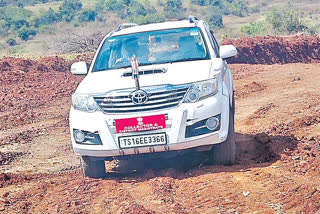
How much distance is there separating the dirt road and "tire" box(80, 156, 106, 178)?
12cm

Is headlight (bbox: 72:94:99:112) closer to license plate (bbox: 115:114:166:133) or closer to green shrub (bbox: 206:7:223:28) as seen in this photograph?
license plate (bbox: 115:114:166:133)

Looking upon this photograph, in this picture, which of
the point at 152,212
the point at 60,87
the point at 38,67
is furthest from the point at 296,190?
the point at 38,67

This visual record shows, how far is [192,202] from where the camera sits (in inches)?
209

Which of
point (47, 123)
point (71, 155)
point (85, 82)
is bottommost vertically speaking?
point (47, 123)

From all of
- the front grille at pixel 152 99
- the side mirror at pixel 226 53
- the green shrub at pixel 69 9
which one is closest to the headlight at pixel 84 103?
the front grille at pixel 152 99

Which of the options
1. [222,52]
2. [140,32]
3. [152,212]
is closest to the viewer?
[152,212]

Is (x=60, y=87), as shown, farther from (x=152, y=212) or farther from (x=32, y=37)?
(x=32, y=37)

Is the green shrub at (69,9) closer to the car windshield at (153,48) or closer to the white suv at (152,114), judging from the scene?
the car windshield at (153,48)

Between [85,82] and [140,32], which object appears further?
[140,32]

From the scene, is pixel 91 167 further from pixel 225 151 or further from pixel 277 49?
pixel 277 49

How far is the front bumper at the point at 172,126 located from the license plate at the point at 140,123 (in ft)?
0.12

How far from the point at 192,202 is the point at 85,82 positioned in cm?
224

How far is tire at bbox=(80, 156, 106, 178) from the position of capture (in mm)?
6598

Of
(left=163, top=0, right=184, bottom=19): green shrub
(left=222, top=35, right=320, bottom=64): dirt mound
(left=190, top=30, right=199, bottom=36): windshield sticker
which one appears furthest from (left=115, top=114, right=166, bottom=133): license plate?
(left=163, top=0, right=184, bottom=19): green shrub
